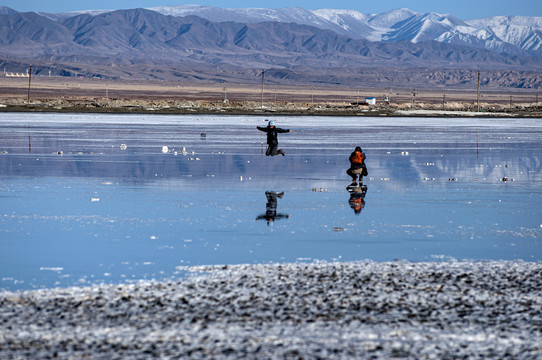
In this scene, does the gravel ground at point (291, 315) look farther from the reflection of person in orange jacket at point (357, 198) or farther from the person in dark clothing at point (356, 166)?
the person in dark clothing at point (356, 166)

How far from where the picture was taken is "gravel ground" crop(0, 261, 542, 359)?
8.38 metres

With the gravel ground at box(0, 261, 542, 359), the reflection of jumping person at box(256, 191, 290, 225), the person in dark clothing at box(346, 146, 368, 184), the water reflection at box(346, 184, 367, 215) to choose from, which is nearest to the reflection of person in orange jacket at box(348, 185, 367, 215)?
the water reflection at box(346, 184, 367, 215)

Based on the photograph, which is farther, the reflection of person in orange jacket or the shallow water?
the reflection of person in orange jacket

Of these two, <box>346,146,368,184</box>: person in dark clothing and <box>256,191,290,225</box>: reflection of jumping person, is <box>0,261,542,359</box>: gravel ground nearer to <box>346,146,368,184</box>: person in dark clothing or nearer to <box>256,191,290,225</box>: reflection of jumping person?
<box>256,191,290,225</box>: reflection of jumping person

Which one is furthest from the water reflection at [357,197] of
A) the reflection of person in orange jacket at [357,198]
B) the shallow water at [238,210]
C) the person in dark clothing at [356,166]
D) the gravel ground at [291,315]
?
the gravel ground at [291,315]

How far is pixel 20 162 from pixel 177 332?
20250 millimetres

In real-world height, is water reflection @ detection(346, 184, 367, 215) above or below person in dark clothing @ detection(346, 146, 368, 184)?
below

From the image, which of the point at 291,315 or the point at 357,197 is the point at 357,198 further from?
the point at 291,315

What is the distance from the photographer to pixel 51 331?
29.1ft

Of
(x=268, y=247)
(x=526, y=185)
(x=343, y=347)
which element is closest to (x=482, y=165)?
(x=526, y=185)

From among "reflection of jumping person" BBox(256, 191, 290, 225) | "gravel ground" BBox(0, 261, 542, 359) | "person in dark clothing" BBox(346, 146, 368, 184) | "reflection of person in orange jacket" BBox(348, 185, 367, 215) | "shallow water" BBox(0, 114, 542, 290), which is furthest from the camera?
"person in dark clothing" BBox(346, 146, 368, 184)

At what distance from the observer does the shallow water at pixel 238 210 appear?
12.9m

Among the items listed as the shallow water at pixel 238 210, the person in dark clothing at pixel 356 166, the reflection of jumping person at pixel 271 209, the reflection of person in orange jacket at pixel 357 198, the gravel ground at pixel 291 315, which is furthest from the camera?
the person in dark clothing at pixel 356 166

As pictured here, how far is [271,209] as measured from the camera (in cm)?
1791
